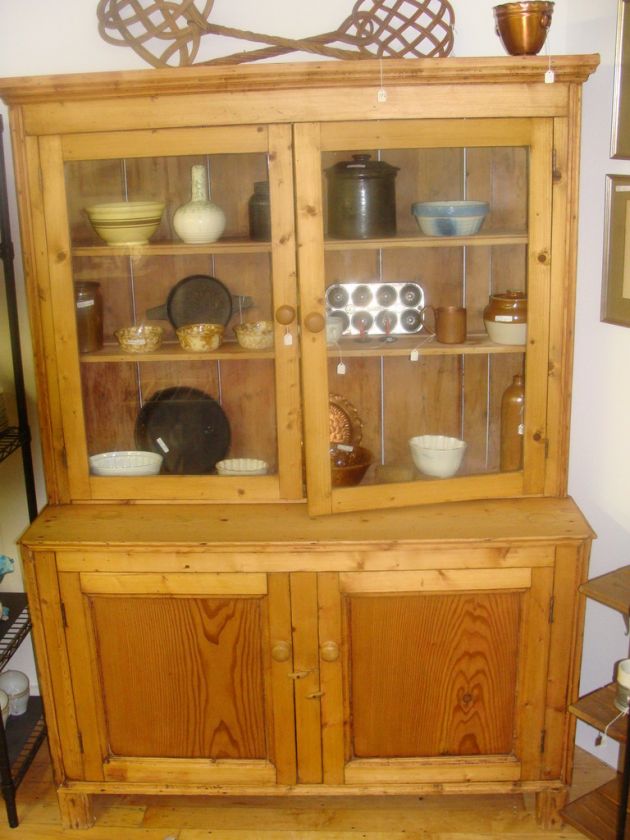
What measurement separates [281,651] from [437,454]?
24.8 inches

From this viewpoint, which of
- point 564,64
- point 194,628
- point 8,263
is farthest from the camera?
point 8,263

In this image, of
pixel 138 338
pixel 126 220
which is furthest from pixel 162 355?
pixel 126 220

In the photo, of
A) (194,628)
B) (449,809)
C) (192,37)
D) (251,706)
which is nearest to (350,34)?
(192,37)

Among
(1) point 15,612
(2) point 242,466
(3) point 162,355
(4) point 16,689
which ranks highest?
(3) point 162,355

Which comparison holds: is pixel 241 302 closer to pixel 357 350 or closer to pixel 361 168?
pixel 357 350

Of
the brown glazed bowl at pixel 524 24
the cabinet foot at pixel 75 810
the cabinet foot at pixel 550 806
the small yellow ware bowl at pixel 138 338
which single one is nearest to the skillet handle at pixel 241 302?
the small yellow ware bowl at pixel 138 338

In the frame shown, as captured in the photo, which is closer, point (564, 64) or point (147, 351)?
point (564, 64)

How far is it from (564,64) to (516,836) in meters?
1.89

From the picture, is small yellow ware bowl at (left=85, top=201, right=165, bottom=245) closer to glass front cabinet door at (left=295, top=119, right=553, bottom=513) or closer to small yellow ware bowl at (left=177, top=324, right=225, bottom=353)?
small yellow ware bowl at (left=177, top=324, right=225, bottom=353)

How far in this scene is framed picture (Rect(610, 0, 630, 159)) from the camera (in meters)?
2.07

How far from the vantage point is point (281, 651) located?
2141 millimetres

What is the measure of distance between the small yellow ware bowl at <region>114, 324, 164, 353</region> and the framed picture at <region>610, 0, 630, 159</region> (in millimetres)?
1235

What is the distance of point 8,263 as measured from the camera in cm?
234

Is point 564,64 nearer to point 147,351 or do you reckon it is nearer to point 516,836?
point 147,351
